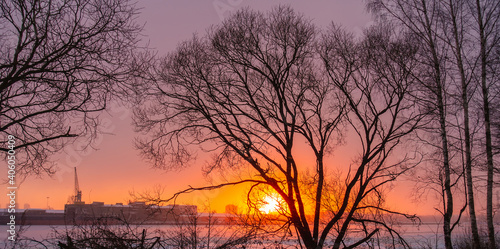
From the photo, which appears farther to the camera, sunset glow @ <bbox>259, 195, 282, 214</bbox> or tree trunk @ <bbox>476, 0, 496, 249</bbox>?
tree trunk @ <bbox>476, 0, 496, 249</bbox>

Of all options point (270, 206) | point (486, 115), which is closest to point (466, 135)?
point (486, 115)

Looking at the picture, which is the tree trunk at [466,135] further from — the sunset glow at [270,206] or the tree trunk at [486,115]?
the sunset glow at [270,206]

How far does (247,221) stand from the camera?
35.7ft

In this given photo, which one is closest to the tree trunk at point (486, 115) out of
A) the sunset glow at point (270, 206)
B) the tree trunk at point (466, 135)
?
the tree trunk at point (466, 135)

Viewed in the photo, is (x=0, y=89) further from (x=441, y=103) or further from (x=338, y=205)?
(x=441, y=103)

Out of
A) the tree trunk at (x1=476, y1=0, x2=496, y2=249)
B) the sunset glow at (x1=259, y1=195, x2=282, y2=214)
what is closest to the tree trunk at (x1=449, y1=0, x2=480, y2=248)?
the tree trunk at (x1=476, y1=0, x2=496, y2=249)

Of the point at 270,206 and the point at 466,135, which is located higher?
the point at 466,135

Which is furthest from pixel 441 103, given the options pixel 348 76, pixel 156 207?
pixel 156 207

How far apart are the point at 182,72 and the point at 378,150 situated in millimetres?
6593

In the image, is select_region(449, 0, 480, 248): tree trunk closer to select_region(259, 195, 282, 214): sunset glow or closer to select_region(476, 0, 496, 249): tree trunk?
select_region(476, 0, 496, 249): tree trunk

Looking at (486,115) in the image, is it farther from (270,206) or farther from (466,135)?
(270,206)

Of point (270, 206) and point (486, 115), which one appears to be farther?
point (486, 115)

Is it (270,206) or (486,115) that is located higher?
(486,115)

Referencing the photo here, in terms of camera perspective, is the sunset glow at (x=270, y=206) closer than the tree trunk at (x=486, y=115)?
Yes
